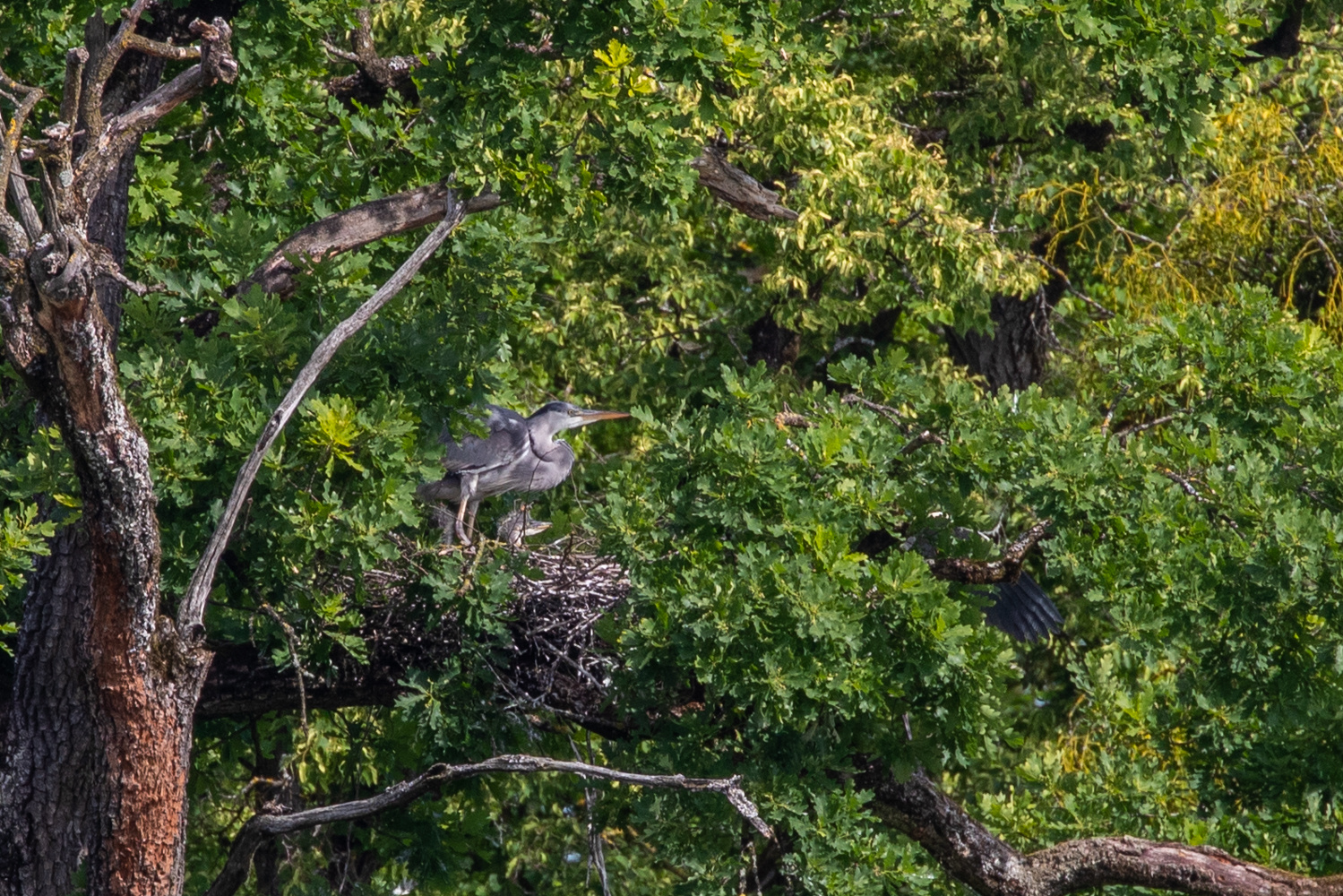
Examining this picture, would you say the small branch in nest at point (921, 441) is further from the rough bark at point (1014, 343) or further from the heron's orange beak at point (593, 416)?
the rough bark at point (1014, 343)

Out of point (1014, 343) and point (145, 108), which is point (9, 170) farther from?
point (1014, 343)

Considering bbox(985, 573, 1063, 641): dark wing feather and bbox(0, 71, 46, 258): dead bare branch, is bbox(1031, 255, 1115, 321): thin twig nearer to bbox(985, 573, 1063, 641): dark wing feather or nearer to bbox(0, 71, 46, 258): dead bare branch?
bbox(985, 573, 1063, 641): dark wing feather

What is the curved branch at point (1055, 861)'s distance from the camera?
6.70 metres

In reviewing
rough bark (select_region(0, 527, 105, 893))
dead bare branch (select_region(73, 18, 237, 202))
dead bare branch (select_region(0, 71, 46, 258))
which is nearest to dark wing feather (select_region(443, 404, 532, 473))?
rough bark (select_region(0, 527, 105, 893))

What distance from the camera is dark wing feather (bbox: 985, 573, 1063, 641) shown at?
7910 millimetres

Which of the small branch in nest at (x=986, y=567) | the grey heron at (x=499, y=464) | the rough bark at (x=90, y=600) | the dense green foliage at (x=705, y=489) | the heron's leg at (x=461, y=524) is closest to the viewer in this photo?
the rough bark at (x=90, y=600)

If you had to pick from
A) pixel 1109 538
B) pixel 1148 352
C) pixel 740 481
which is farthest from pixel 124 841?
pixel 1148 352

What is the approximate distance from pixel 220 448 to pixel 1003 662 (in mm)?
2715

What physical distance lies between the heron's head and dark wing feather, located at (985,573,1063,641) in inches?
82.9

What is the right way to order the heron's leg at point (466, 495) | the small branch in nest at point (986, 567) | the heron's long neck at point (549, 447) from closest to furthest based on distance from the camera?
the small branch in nest at point (986, 567) → the heron's leg at point (466, 495) → the heron's long neck at point (549, 447)

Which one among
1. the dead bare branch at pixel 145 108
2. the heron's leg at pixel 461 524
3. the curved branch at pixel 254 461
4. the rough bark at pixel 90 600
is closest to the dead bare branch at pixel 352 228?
the rough bark at pixel 90 600

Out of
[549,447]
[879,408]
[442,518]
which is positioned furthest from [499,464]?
[879,408]

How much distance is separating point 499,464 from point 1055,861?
9.61ft

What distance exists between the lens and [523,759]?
5.12m
